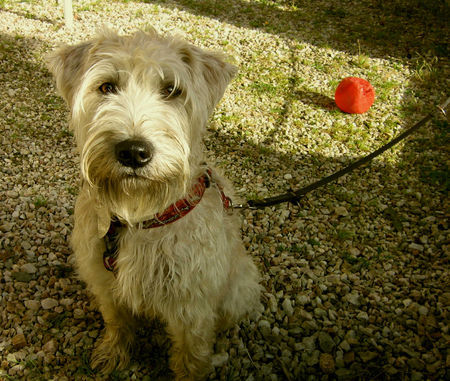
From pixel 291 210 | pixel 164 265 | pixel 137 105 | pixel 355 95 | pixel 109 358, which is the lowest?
pixel 109 358

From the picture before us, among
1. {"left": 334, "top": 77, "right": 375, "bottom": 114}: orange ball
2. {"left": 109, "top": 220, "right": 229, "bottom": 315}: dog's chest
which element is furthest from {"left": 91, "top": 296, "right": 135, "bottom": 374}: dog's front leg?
{"left": 334, "top": 77, "right": 375, "bottom": 114}: orange ball

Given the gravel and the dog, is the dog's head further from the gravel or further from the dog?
the gravel

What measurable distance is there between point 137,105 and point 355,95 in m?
4.46

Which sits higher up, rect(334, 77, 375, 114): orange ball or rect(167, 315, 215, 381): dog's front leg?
rect(334, 77, 375, 114): orange ball

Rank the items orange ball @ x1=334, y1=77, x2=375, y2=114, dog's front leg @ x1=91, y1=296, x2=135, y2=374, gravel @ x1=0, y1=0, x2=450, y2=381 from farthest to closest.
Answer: orange ball @ x1=334, y1=77, x2=375, y2=114, gravel @ x1=0, y1=0, x2=450, y2=381, dog's front leg @ x1=91, y1=296, x2=135, y2=374

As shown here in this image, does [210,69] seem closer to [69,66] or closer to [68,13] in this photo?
[69,66]

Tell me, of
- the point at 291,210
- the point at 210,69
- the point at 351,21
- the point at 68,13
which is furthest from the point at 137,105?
the point at 351,21

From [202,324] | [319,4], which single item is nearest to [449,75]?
[319,4]

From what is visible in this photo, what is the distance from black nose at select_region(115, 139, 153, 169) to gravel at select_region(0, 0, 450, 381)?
1.82m

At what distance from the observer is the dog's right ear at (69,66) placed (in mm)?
2135

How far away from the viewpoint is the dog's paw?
8.97 ft

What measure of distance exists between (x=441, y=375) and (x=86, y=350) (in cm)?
279

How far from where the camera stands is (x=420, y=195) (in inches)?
177

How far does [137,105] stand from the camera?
1.92 m
